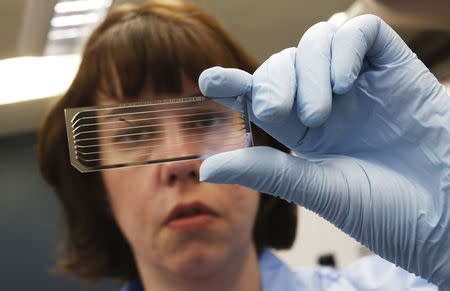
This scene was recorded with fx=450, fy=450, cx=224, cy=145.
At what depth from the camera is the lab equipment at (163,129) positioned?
2.02 ft

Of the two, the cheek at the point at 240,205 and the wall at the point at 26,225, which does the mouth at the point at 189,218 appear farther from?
the wall at the point at 26,225

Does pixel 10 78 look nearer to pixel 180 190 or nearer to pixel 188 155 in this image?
pixel 180 190

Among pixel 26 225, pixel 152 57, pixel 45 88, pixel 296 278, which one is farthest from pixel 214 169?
pixel 26 225

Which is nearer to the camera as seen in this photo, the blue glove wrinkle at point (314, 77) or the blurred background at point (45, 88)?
the blue glove wrinkle at point (314, 77)

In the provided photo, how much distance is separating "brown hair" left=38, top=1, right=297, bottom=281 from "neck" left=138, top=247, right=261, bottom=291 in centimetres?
22

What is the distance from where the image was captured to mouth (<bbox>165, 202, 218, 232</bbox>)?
3.09 ft

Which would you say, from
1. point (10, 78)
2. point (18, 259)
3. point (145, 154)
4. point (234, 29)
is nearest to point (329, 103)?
point (145, 154)

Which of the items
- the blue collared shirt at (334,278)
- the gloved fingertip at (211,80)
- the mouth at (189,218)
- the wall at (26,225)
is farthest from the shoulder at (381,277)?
the wall at (26,225)

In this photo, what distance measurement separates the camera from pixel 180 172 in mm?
949

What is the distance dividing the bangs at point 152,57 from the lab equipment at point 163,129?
0.28 metres

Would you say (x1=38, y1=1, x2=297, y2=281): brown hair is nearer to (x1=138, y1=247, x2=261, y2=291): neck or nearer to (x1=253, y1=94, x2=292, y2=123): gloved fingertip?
(x1=138, y1=247, x2=261, y2=291): neck

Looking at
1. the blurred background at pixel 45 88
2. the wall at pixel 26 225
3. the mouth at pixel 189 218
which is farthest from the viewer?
the wall at pixel 26 225

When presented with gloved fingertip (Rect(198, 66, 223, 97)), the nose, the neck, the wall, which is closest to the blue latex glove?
gloved fingertip (Rect(198, 66, 223, 97))

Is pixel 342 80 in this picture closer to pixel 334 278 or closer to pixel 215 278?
pixel 215 278
